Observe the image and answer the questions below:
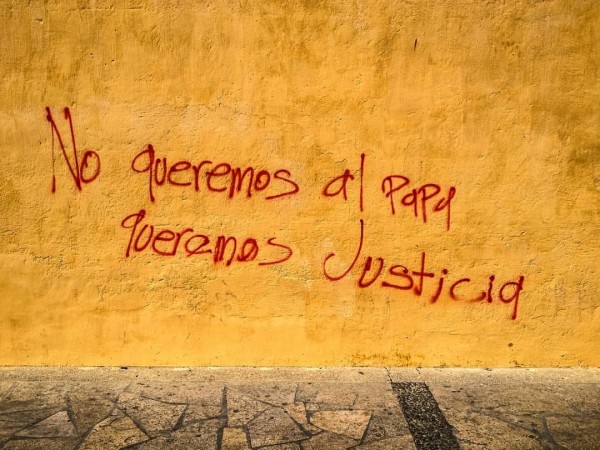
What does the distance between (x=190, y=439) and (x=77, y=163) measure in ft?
7.41

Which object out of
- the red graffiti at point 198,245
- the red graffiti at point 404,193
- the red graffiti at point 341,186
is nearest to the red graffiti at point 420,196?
the red graffiti at point 404,193

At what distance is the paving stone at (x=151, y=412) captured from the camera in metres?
3.71

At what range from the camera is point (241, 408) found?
3.97 meters

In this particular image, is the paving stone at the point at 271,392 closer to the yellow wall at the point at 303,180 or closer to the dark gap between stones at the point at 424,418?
the yellow wall at the point at 303,180

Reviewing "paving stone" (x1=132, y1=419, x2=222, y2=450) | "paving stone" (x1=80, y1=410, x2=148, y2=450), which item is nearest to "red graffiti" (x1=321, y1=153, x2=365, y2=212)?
"paving stone" (x1=132, y1=419, x2=222, y2=450)

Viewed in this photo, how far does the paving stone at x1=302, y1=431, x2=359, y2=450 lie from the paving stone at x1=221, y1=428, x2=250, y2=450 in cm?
36

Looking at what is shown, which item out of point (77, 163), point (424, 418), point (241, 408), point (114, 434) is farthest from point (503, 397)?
point (77, 163)

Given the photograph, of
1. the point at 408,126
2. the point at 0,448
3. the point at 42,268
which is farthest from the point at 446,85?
the point at 0,448

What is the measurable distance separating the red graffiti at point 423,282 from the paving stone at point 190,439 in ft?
4.90

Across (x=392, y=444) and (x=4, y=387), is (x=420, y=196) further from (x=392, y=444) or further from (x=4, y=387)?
(x=4, y=387)

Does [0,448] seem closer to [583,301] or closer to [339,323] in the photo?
[339,323]

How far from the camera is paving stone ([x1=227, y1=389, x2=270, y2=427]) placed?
3.80 m

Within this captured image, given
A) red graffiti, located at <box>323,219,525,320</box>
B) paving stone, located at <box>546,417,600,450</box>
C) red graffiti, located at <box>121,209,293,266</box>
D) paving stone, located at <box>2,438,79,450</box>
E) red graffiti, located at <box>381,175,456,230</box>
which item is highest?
red graffiti, located at <box>381,175,456,230</box>

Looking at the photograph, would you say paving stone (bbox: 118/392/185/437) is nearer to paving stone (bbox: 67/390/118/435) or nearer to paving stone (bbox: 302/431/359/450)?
paving stone (bbox: 67/390/118/435)
